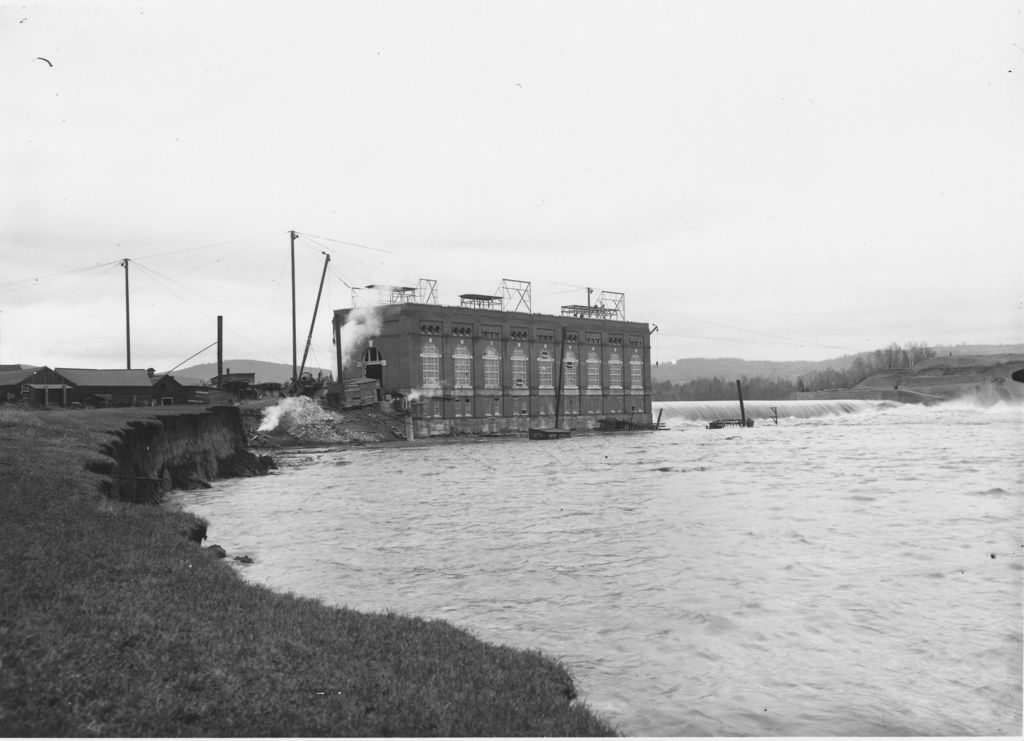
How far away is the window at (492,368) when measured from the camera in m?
75.4

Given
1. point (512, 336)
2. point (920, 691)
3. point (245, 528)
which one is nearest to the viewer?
point (920, 691)

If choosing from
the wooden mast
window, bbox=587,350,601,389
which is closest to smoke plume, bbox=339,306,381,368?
the wooden mast

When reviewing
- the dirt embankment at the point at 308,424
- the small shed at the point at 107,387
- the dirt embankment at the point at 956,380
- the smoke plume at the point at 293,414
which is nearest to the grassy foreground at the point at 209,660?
the dirt embankment at the point at 308,424

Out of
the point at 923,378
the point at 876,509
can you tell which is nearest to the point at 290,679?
the point at 876,509

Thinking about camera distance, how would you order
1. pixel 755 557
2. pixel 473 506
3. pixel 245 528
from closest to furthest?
pixel 755 557
pixel 245 528
pixel 473 506

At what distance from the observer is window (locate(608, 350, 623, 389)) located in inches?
3474

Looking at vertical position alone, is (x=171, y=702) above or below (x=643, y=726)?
above

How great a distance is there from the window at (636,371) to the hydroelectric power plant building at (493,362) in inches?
5.3

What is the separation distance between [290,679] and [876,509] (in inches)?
765

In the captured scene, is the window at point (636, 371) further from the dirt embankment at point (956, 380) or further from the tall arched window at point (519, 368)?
the dirt embankment at point (956, 380)

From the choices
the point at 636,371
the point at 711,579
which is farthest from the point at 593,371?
the point at 711,579

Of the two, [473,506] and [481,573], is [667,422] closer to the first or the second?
[473,506]

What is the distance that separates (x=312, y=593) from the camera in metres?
12.7

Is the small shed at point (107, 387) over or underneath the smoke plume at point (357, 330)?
underneath
